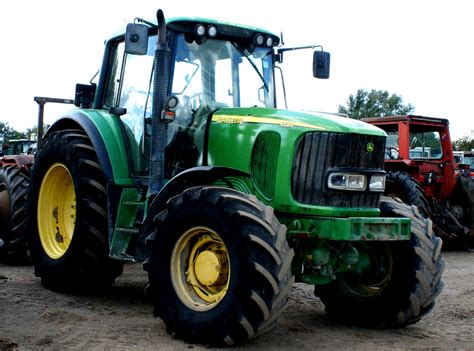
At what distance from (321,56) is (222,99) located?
1174 millimetres

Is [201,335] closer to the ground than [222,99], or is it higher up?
closer to the ground

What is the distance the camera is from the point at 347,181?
585 centimetres

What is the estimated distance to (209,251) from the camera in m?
5.54

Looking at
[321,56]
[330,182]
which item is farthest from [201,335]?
[321,56]

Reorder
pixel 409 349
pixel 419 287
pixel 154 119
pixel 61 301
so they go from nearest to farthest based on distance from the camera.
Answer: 1. pixel 409 349
2. pixel 419 287
3. pixel 154 119
4. pixel 61 301

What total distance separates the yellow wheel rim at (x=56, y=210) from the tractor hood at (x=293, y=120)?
89.5 inches

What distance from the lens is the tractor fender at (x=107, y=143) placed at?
6.86 m

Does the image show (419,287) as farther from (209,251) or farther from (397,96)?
(397,96)

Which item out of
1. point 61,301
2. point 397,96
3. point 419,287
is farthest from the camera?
point 397,96

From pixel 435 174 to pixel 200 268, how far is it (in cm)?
821

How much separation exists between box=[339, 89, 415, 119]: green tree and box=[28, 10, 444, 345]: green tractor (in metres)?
44.9

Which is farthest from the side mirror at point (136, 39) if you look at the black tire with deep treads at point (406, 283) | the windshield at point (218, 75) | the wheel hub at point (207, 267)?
the black tire with deep treads at point (406, 283)

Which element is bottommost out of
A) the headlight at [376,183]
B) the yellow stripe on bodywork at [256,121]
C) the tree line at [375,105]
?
the headlight at [376,183]

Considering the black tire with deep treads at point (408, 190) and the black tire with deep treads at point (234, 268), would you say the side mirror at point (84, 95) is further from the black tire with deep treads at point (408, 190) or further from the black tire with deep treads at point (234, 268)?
the black tire with deep treads at point (408, 190)
